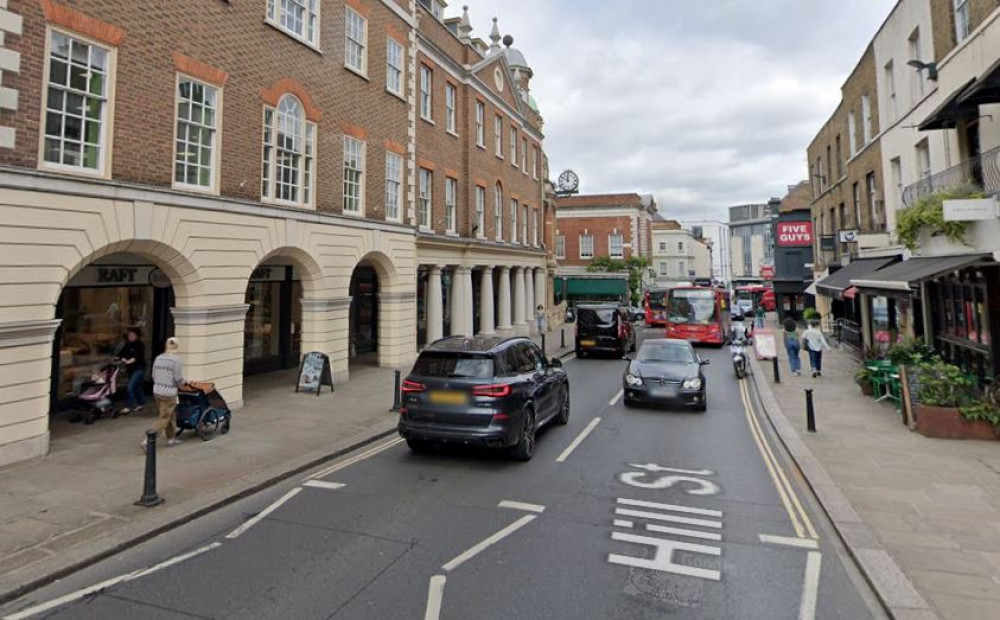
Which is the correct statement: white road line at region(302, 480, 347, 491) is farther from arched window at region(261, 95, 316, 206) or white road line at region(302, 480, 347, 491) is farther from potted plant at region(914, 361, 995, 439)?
potted plant at region(914, 361, 995, 439)

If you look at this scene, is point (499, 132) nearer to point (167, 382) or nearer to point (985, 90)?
point (985, 90)

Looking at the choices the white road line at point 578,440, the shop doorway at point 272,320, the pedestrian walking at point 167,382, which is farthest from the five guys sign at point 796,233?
the pedestrian walking at point 167,382

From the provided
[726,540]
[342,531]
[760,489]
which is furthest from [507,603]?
[760,489]

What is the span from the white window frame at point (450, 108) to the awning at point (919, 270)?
16027 millimetres

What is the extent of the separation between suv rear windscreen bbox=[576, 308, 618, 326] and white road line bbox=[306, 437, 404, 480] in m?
13.7

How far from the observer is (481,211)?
24.5m

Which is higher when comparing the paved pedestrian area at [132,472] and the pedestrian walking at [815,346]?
the pedestrian walking at [815,346]

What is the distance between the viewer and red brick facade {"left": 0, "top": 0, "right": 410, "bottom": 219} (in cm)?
786

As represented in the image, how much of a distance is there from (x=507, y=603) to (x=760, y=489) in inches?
171

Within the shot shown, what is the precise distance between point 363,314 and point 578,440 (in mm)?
13363

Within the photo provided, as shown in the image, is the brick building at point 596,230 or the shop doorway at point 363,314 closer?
the shop doorway at point 363,314

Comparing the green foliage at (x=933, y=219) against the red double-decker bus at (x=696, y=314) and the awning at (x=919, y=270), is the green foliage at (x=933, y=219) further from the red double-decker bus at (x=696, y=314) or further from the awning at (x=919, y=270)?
the red double-decker bus at (x=696, y=314)

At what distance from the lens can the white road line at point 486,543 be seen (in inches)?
187

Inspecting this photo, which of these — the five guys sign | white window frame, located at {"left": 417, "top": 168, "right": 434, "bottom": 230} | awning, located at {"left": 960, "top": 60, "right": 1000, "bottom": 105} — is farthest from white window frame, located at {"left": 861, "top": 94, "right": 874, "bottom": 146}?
the five guys sign
